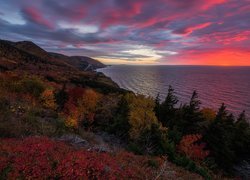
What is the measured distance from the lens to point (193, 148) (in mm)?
30812

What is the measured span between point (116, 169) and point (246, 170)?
98.6 feet

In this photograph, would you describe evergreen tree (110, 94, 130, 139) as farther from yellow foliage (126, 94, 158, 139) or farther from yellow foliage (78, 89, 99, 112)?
yellow foliage (78, 89, 99, 112)

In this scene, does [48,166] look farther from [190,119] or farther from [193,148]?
[190,119]

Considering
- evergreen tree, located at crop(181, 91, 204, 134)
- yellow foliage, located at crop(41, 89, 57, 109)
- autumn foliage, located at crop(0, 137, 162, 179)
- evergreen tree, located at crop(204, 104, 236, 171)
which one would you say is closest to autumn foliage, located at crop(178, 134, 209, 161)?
evergreen tree, located at crop(204, 104, 236, 171)

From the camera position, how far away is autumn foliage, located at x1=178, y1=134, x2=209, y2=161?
3014 centimetres

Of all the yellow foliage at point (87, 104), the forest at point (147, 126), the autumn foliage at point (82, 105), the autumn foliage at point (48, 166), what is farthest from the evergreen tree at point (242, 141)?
the yellow foliage at point (87, 104)

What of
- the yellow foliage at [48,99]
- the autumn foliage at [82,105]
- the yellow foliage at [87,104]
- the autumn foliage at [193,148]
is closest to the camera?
→ the autumn foliage at [193,148]

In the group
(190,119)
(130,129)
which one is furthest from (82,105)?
(190,119)

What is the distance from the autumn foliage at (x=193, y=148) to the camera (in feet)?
98.9

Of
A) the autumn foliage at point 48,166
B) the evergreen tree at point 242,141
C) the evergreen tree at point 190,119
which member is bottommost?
the evergreen tree at point 242,141

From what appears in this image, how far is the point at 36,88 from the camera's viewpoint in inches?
2147

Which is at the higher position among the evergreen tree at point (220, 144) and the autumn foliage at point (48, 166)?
the autumn foliage at point (48, 166)

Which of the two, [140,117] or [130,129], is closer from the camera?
[130,129]

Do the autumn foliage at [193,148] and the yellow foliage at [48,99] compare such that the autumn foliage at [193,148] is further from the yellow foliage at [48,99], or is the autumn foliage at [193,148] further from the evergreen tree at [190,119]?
the yellow foliage at [48,99]
